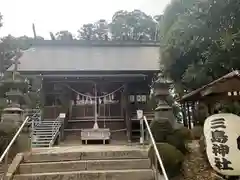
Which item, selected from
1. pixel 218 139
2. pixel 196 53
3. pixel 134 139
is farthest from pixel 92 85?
pixel 218 139

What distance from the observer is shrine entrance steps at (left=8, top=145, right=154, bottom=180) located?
20.8 feet

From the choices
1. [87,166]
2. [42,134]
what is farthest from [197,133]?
[42,134]

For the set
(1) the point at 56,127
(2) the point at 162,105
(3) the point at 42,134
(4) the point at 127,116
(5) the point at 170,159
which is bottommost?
(5) the point at 170,159

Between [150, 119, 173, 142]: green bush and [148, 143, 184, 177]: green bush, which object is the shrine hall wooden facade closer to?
[150, 119, 173, 142]: green bush

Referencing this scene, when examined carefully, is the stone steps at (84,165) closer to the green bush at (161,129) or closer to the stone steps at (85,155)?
the stone steps at (85,155)

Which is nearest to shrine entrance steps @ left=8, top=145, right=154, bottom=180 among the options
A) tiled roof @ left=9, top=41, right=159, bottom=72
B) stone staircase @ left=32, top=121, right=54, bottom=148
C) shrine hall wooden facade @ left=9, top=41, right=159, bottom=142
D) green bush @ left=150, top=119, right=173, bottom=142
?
green bush @ left=150, top=119, right=173, bottom=142

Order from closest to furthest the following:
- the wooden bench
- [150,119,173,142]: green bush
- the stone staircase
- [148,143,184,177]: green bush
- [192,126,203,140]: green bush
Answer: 1. [148,143,184,177]: green bush
2. [150,119,173,142]: green bush
3. [192,126,203,140]: green bush
4. the stone staircase
5. the wooden bench

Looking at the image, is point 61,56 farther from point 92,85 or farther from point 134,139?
point 134,139

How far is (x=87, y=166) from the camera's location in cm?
680

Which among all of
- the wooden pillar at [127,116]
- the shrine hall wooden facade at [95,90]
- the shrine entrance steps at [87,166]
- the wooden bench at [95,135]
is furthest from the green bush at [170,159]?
the shrine hall wooden facade at [95,90]

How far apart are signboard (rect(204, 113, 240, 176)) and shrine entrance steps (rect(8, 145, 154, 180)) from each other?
1494mm

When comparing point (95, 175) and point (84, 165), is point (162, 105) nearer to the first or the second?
point (84, 165)

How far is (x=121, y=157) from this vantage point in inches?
284

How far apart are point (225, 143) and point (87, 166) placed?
305cm
